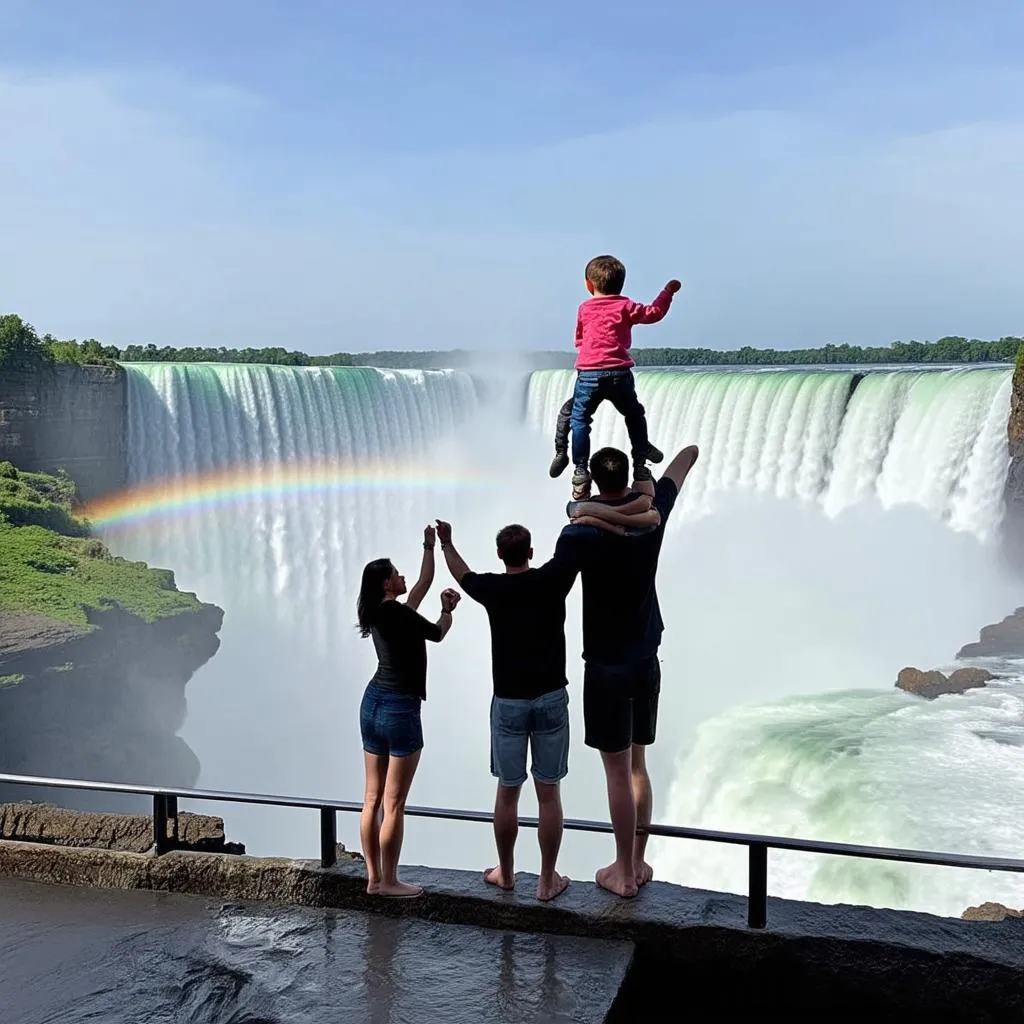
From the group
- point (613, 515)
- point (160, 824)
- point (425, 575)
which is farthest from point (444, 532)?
point (160, 824)

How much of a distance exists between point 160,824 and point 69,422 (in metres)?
26.6

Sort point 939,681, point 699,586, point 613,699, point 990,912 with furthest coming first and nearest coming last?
1. point 699,586
2. point 939,681
3. point 990,912
4. point 613,699

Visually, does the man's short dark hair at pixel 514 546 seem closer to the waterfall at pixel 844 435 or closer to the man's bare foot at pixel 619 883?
the man's bare foot at pixel 619 883

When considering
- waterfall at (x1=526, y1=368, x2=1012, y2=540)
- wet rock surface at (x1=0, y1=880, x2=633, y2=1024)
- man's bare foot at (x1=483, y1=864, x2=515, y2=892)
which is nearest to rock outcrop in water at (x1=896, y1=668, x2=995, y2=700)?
waterfall at (x1=526, y1=368, x2=1012, y2=540)

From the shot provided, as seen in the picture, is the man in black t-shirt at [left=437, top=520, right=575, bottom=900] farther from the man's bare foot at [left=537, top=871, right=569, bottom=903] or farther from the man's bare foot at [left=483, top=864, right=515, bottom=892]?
the man's bare foot at [left=483, top=864, right=515, bottom=892]

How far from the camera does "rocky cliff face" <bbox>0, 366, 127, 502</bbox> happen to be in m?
28.4

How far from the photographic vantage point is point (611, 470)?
3818 mm

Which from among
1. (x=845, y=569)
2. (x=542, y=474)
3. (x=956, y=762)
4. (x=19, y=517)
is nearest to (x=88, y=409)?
(x=19, y=517)

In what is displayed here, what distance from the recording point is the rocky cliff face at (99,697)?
19344mm

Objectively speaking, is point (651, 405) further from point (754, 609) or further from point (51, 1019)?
point (51, 1019)

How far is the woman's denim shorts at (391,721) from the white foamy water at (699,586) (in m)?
A: 7.90

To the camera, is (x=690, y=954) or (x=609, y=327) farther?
(x=609, y=327)

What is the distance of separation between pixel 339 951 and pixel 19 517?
2473 centimetres

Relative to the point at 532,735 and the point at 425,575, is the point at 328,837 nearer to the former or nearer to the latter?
the point at 532,735
